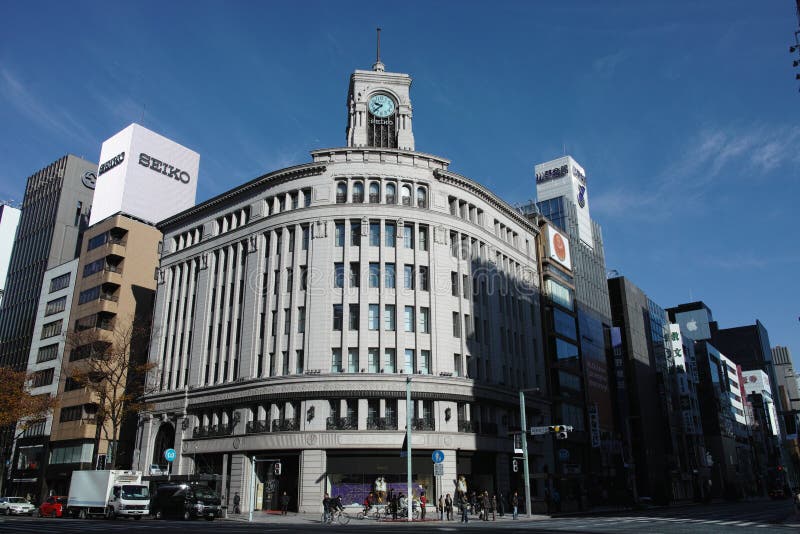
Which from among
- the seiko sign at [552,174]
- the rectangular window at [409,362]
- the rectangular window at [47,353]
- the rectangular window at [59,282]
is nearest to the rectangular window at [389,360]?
the rectangular window at [409,362]

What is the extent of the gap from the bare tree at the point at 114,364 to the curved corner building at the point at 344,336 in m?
2.93

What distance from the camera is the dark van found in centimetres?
3625

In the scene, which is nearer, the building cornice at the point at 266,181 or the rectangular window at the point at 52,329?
the building cornice at the point at 266,181

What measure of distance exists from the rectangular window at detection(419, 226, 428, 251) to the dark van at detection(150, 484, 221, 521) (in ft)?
80.8

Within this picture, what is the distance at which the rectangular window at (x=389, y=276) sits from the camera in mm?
48344

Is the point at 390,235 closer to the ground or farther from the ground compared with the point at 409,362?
farther from the ground

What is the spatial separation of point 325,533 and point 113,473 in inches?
872

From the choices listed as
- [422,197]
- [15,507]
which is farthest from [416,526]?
[15,507]

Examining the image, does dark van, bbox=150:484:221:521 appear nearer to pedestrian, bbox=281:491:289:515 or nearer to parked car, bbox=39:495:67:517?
pedestrian, bbox=281:491:289:515

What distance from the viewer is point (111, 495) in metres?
37.7

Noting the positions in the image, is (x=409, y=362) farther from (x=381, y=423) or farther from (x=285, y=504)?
(x=285, y=504)

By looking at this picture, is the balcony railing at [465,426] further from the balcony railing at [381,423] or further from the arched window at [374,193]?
the arched window at [374,193]

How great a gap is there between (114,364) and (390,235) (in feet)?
111

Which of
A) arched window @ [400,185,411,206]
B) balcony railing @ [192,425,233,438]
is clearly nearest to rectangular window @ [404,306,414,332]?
arched window @ [400,185,411,206]
